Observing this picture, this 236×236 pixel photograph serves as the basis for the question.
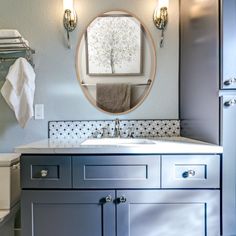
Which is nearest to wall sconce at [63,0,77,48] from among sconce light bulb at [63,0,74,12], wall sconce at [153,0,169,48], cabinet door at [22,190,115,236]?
sconce light bulb at [63,0,74,12]

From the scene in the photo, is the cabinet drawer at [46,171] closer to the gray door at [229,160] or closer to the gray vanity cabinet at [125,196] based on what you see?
the gray vanity cabinet at [125,196]

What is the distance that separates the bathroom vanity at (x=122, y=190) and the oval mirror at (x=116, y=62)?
0.70 metres

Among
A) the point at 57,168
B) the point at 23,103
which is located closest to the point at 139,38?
the point at 23,103

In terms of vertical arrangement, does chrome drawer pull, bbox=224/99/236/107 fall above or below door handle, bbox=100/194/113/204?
above

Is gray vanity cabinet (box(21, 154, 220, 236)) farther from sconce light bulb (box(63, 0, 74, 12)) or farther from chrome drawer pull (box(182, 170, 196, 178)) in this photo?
sconce light bulb (box(63, 0, 74, 12))

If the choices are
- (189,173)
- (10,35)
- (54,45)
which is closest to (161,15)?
(54,45)

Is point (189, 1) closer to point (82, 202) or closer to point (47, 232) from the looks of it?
point (82, 202)

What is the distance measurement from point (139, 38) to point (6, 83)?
1.04 metres

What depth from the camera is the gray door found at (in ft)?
4.57

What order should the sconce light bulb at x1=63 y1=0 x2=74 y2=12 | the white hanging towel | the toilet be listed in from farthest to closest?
the sconce light bulb at x1=63 y1=0 x2=74 y2=12 < the white hanging towel < the toilet

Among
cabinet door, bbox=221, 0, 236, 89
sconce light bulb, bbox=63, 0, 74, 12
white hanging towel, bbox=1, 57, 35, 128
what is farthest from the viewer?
sconce light bulb, bbox=63, 0, 74, 12

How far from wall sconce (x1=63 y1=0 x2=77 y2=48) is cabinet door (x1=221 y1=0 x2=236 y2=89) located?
109cm

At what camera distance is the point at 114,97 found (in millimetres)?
2039

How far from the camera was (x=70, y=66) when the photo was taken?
2.03 metres
